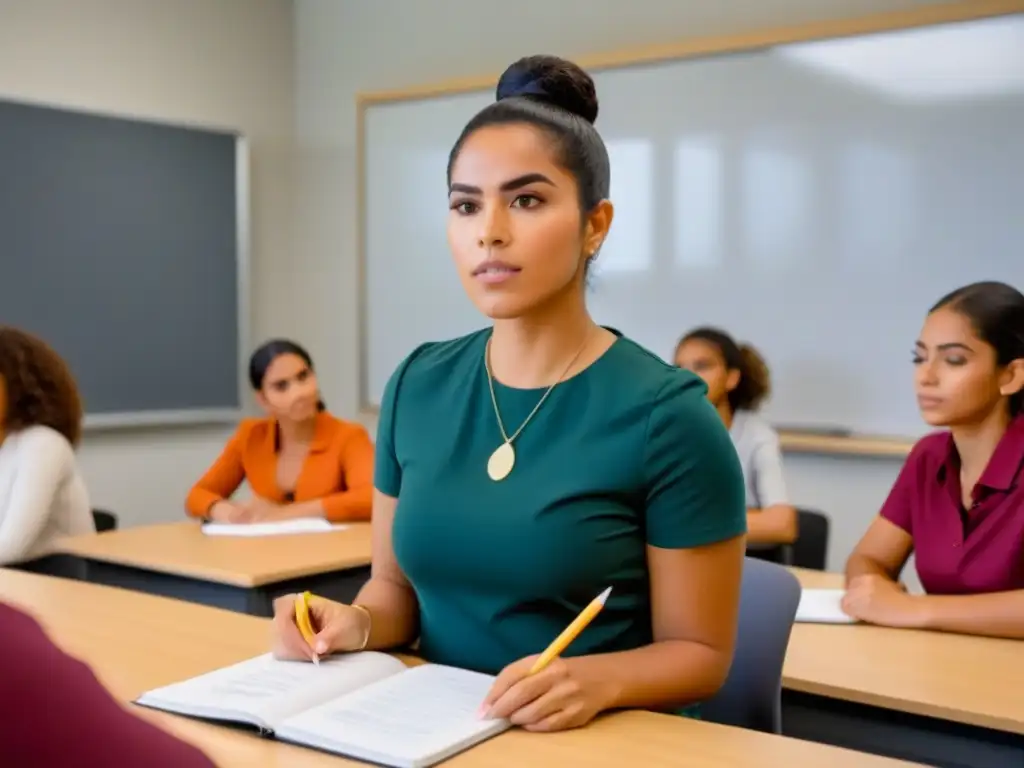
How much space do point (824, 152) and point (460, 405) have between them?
2749 millimetres

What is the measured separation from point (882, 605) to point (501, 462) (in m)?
1.11

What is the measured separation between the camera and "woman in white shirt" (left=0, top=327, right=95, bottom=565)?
293 cm

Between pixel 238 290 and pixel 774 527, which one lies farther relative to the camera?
pixel 238 290

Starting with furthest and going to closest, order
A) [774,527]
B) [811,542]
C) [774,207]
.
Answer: [774,207] < [811,542] < [774,527]

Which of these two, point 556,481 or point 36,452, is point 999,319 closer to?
point 556,481

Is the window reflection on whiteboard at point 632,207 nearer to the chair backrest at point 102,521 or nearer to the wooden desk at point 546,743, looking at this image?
the chair backrest at point 102,521

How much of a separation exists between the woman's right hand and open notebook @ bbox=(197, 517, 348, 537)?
1.70 meters

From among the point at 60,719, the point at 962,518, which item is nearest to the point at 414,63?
the point at 962,518

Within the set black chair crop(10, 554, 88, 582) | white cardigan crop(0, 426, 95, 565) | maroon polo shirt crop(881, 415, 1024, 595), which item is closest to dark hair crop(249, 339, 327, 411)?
white cardigan crop(0, 426, 95, 565)

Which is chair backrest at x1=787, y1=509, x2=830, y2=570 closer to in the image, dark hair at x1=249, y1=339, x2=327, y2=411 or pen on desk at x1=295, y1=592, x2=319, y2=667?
dark hair at x1=249, y1=339, x2=327, y2=411

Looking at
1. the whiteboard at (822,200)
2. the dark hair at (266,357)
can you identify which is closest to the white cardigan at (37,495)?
the dark hair at (266,357)

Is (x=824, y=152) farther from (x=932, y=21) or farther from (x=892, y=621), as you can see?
(x=892, y=621)

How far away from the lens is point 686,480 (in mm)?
1266

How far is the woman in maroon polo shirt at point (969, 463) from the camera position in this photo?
2170 millimetres
